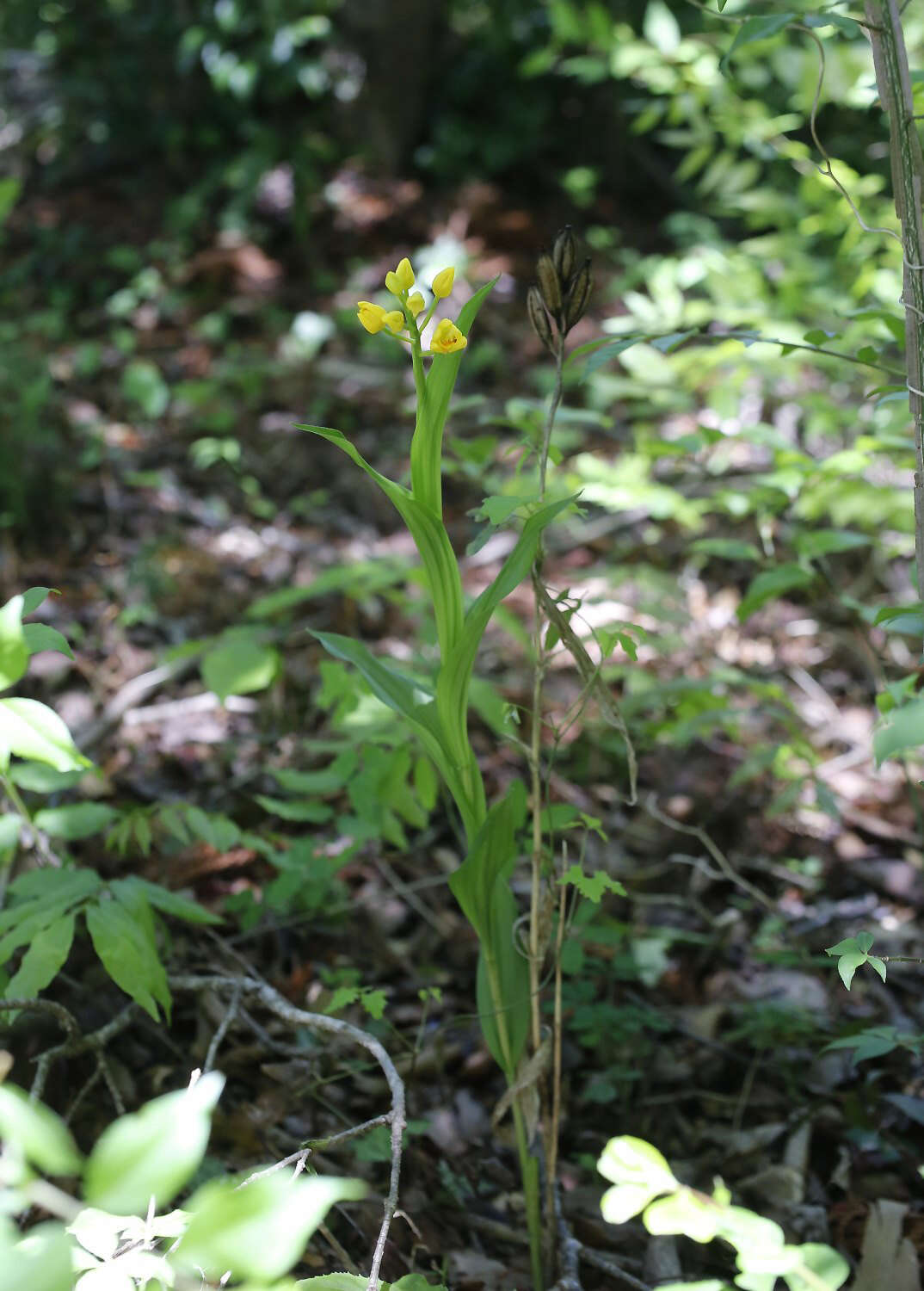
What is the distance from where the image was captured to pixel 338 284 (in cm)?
531

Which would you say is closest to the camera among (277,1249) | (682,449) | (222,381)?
(277,1249)

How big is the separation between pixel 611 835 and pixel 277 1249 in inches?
71.6

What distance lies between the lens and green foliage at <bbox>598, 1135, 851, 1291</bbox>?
0.75m

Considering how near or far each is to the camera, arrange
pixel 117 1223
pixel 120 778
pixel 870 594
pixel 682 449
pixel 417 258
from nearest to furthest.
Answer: pixel 117 1223, pixel 682 449, pixel 120 778, pixel 870 594, pixel 417 258

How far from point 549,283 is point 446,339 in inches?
9.5

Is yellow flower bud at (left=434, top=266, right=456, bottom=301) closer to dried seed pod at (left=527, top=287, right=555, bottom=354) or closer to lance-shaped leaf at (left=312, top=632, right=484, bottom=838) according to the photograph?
dried seed pod at (left=527, top=287, right=555, bottom=354)

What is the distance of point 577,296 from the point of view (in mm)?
1125

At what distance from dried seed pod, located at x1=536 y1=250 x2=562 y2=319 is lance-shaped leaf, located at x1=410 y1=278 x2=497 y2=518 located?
0.13 meters

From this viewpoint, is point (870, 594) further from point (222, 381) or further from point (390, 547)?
point (222, 381)

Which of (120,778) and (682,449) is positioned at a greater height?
(682,449)

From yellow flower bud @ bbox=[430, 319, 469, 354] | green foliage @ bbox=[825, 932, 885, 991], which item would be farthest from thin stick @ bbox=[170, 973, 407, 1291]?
yellow flower bud @ bbox=[430, 319, 469, 354]

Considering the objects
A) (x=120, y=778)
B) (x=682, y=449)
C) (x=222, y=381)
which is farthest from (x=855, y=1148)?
(x=222, y=381)

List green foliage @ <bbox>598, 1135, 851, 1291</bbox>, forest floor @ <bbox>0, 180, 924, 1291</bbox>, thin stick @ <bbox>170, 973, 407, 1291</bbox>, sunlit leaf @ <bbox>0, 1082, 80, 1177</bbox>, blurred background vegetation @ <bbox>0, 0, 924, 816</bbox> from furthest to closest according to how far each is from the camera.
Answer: blurred background vegetation @ <bbox>0, 0, 924, 816</bbox>, forest floor @ <bbox>0, 180, 924, 1291</bbox>, thin stick @ <bbox>170, 973, 407, 1291</bbox>, green foliage @ <bbox>598, 1135, 851, 1291</bbox>, sunlit leaf @ <bbox>0, 1082, 80, 1177</bbox>

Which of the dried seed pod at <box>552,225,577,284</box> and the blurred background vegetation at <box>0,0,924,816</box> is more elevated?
the dried seed pod at <box>552,225,577,284</box>
